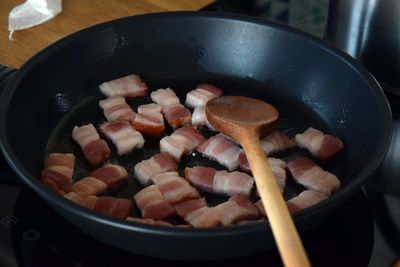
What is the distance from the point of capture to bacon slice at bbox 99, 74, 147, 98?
3.83ft

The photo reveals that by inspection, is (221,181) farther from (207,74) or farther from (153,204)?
(207,74)

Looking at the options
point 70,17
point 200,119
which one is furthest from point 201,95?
point 70,17

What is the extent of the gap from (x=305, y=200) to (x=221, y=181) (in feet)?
0.44

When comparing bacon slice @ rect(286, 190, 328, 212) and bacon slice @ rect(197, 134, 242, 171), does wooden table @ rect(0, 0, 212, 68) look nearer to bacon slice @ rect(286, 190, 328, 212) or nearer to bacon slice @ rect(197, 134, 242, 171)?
bacon slice @ rect(197, 134, 242, 171)

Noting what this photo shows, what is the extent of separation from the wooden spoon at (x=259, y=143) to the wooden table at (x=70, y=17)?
0.45 metres

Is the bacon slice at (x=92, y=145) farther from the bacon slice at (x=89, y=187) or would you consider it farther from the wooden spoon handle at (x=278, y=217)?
the wooden spoon handle at (x=278, y=217)

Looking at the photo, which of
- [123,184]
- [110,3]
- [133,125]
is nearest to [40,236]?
[123,184]

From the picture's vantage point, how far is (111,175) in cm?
98

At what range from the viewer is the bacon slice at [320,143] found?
40.9 inches

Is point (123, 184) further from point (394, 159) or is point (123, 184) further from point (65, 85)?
point (394, 159)

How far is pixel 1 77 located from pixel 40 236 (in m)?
0.37

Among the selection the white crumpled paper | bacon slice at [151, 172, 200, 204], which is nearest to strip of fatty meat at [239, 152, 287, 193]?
bacon slice at [151, 172, 200, 204]

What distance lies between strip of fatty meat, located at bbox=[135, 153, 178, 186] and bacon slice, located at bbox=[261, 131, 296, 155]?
0.53 ft

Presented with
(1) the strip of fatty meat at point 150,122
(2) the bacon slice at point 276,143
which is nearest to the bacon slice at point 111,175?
(1) the strip of fatty meat at point 150,122
